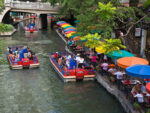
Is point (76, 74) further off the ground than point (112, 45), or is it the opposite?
point (112, 45)

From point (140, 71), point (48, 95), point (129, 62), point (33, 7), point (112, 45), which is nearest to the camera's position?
point (140, 71)

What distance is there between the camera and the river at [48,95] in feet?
48.5

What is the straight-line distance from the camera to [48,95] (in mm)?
16859

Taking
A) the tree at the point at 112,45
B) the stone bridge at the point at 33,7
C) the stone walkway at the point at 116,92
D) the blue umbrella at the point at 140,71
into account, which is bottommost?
the stone walkway at the point at 116,92

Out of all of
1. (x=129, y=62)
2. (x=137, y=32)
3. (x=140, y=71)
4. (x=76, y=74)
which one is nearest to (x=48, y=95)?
(x=76, y=74)

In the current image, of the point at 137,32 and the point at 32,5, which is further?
the point at 32,5

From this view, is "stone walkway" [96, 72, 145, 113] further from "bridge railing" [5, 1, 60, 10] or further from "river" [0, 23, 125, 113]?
"bridge railing" [5, 1, 60, 10]

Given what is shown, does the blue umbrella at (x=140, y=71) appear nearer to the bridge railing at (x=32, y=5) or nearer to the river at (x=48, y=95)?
the river at (x=48, y=95)

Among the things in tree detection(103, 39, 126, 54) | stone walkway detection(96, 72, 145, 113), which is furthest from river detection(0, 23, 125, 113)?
tree detection(103, 39, 126, 54)

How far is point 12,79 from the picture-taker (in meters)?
20.0

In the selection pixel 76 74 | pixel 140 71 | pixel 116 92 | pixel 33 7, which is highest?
pixel 33 7

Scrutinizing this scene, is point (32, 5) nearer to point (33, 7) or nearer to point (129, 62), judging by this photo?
point (33, 7)

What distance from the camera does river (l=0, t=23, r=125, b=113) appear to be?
14777 mm

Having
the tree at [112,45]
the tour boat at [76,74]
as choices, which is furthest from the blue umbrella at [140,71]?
the tour boat at [76,74]
